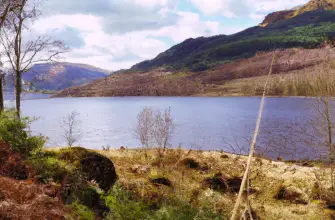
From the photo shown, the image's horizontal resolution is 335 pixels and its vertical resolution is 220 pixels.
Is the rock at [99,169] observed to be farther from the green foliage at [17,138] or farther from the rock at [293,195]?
the rock at [293,195]

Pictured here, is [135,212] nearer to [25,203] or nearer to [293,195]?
[25,203]

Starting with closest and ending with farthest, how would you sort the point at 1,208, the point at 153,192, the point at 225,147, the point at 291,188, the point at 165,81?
the point at 1,208, the point at 153,192, the point at 291,188, the point at 225,147, the point at 165,81

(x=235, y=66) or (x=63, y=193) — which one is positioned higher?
(x=235, y=66)

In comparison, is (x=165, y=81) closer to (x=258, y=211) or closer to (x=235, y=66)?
(x=235, y=66)

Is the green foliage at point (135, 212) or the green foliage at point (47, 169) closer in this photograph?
the green foliage at point (135, 212)

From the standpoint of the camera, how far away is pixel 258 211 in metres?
10.6

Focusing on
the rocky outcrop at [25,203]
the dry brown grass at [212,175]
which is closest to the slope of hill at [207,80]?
the dry brown grass at [212,175]

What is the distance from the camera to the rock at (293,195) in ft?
37.7

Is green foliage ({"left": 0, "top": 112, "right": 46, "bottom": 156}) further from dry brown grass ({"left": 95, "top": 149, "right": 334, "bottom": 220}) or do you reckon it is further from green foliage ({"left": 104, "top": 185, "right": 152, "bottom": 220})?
dry brown grass ({"left": 95, "top": 149, "right": 334, "bottom": 220})

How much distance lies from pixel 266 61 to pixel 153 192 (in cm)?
13769

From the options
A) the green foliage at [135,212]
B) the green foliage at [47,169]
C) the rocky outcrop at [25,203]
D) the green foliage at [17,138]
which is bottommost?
the green foliage at [135,212]

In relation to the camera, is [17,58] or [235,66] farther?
[235,66]

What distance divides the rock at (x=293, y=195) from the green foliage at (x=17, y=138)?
893cm

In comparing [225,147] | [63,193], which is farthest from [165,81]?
[63,193]
